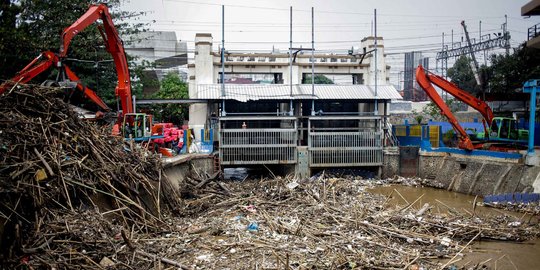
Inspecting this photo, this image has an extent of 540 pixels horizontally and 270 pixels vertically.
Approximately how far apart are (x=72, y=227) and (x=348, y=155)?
638 inches

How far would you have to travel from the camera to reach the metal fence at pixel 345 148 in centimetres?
2159

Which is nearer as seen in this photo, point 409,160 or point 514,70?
point 409,160

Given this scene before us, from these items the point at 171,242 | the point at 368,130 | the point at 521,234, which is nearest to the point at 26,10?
the point at 171,242

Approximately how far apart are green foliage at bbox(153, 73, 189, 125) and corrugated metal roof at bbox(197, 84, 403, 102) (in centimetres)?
569

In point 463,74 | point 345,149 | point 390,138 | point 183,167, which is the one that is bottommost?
point 183,167

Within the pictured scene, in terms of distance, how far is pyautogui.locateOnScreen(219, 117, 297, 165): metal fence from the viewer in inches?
818

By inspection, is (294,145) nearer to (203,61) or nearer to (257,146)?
(257,146)

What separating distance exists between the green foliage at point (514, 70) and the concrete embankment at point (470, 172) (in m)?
7.26

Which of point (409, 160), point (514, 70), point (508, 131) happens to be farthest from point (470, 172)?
point (514, 70)

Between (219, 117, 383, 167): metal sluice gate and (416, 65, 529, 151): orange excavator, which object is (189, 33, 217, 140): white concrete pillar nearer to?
(219, 117, 383, 167): metal sluice gate

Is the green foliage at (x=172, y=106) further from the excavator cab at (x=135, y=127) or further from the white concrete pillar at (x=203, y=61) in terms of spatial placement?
the excavator cab at (x=135, y=127)

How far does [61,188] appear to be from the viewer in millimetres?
8094

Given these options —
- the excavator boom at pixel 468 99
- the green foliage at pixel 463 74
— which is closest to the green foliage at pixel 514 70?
the excavator boom at pixel 468 99

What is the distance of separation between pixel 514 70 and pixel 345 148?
1205 cm
